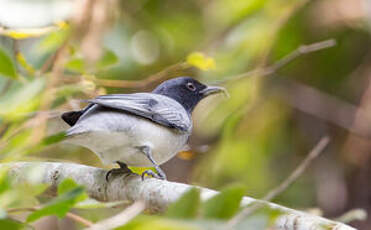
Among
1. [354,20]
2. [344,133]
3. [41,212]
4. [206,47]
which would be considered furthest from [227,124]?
[344,133]

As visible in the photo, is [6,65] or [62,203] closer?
[62,203]

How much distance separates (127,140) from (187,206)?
2.30 m

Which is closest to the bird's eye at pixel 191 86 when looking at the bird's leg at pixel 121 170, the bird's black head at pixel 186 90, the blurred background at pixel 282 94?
the bird's black head at pixel 186 90

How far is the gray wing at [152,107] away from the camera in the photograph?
376 cm

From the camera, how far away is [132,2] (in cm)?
689

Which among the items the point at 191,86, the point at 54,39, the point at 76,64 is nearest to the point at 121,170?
the point at 76,64

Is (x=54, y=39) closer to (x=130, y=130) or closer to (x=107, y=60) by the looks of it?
(x=107, y=60)

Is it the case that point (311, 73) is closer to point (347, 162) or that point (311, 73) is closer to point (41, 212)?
point (347, 162)

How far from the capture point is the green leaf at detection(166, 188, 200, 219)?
1.54 metres

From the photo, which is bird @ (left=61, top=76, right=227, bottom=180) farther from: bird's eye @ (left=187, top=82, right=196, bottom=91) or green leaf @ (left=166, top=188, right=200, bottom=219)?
green leaf @ (left=166, top=188, right=200, bottom=219)

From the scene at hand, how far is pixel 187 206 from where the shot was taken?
1551 mm

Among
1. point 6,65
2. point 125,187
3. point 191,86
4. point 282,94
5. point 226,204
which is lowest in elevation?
point 282,94

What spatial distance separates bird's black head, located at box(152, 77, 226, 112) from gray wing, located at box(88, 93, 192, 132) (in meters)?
→ 0.48

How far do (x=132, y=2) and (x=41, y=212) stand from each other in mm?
5279
